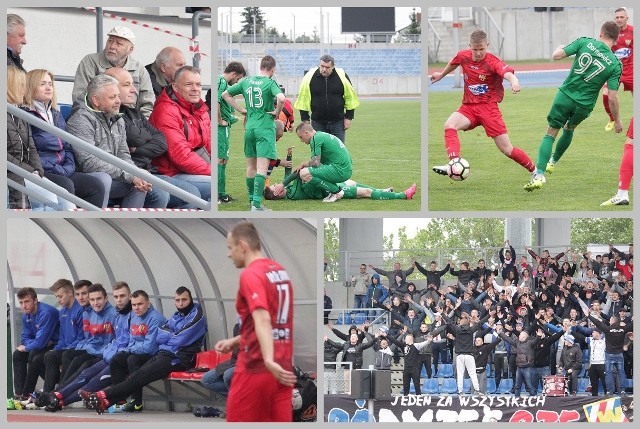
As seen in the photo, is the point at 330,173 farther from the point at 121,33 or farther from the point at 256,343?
the point at 256,343

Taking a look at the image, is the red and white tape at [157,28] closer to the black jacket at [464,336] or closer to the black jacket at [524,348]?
the black jacket at [464,336]

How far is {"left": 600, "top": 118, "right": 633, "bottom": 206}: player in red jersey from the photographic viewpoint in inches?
Answer: 468

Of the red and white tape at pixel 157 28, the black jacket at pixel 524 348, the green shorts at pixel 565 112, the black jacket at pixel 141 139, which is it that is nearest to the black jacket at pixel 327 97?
the red and white tape at pixel 157 28

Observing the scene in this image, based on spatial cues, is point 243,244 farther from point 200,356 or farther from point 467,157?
point 467,157

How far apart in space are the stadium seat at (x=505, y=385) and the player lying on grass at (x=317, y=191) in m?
3.16

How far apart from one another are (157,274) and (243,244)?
562cm

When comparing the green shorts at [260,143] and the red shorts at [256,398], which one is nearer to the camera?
the red shorts at [256,398]

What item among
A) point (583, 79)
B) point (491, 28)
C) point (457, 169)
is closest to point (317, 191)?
point (457, 169)

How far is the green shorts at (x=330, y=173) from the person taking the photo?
40.4ft

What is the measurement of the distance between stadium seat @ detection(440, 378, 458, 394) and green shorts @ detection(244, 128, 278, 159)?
4.25m

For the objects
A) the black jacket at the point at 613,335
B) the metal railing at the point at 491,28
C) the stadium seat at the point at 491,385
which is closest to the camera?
the stadium seat at the point at 491,385

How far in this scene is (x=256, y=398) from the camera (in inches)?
297

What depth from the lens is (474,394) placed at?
13.9 metres

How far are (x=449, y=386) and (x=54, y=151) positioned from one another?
6.51m
